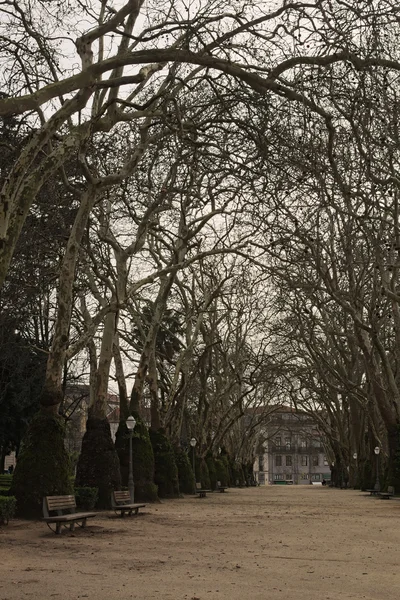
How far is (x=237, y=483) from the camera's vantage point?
66438 millimetres

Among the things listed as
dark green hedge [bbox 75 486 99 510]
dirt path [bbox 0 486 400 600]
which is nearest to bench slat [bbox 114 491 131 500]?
dark green hedge [bbox 75 486 99 510]

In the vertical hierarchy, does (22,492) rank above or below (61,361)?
below

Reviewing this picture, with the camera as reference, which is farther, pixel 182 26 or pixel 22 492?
pixel 22 492

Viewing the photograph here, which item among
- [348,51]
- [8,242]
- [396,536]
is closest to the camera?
[8,242]

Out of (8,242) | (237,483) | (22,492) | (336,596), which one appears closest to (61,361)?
(22,492)

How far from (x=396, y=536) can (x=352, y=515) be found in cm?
687

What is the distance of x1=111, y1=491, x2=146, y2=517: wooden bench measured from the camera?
19.7 m

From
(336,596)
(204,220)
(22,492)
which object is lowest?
(336,596)

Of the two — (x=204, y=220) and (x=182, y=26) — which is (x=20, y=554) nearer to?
(x=182, y=26)

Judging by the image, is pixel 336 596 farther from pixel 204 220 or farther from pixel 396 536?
pixel 204 220

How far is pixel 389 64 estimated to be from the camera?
12.5 metres

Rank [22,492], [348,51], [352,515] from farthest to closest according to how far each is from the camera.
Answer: [352,515], [22,492], [348,51]

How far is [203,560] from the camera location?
1147cm

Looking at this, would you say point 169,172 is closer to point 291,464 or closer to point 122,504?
point 122,504
